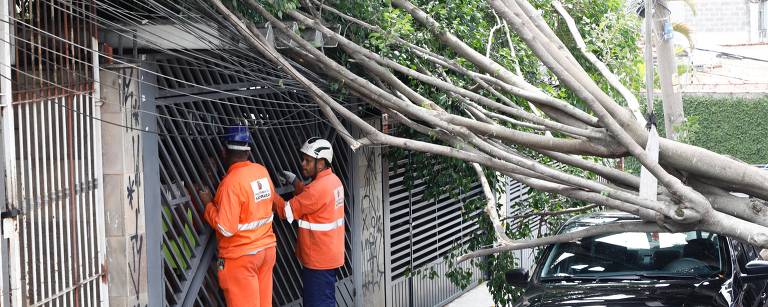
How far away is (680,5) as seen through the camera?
1457 inches

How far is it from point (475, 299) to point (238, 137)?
6.03m

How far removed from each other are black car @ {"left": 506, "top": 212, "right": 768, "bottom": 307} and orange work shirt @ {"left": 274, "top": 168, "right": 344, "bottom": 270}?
168cm

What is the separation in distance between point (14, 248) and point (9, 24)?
4.04 ft

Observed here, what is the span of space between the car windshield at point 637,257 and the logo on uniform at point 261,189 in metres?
2.32

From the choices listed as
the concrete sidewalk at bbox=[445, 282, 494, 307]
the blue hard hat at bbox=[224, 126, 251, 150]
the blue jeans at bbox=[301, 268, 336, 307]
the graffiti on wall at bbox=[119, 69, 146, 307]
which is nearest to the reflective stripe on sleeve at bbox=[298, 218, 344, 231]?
the blue jeans at bbox=[301, 268, 336, 307]

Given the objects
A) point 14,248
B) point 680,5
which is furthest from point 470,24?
point 680,5

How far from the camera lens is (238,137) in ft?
27.9

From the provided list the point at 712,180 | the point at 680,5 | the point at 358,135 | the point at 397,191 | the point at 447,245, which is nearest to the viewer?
the point at 712,180

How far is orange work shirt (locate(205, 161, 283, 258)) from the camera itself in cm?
827

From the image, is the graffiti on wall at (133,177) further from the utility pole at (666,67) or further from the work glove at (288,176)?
the utility pole at (666,67)

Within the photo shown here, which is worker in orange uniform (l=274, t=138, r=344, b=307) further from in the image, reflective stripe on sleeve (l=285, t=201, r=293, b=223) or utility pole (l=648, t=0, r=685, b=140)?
utility pole (l=648, t=0, r=685, b=140)

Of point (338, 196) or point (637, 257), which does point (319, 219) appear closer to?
point (338, 196)

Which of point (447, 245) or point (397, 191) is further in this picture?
point (447, 245)

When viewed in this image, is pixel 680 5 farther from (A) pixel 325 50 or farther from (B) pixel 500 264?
(A) pixel 325 50
